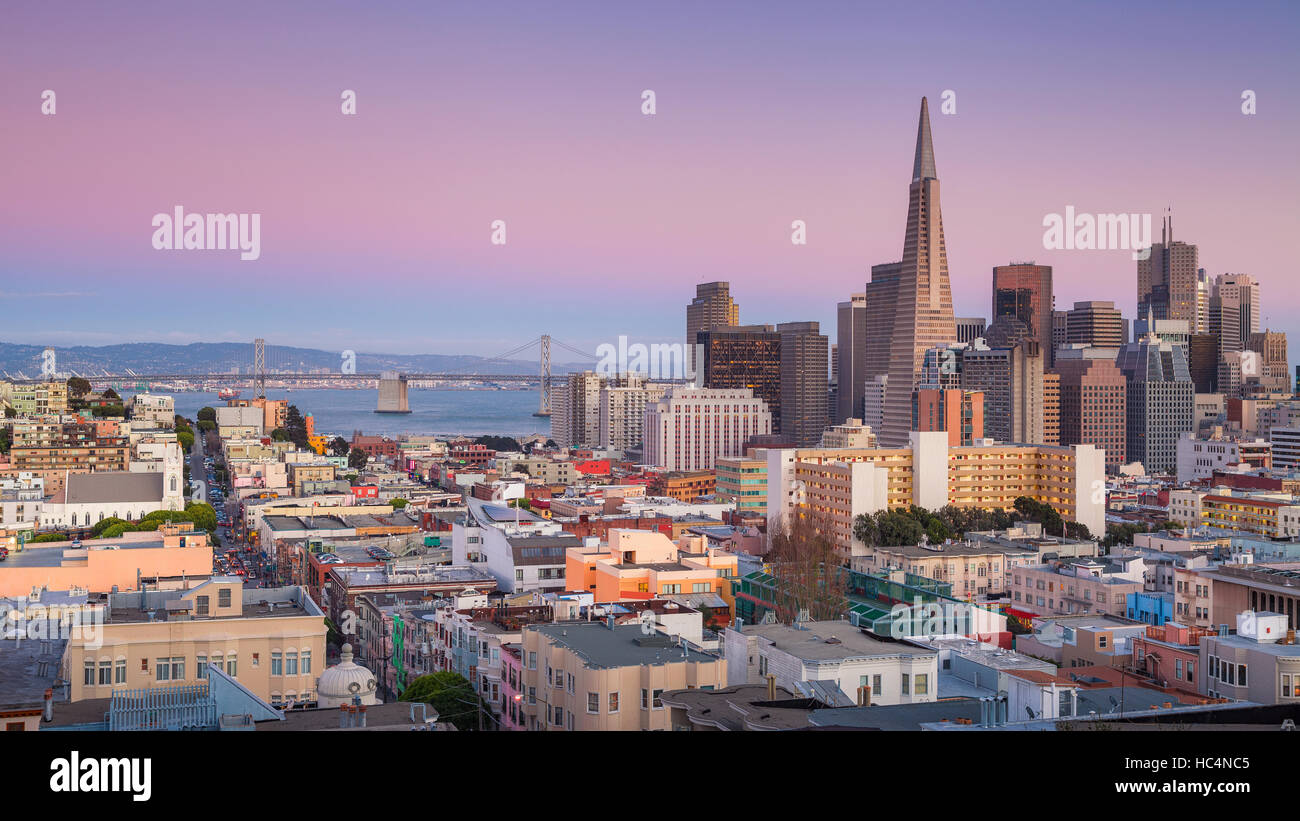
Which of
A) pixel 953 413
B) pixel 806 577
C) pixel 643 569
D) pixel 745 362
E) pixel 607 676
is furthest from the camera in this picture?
pixel 745 362

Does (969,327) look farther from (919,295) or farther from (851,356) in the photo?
(919,295)

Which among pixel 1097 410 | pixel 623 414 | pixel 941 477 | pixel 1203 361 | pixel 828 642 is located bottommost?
pixel 941 477

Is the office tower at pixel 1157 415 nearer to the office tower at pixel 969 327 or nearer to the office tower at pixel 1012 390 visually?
the office tower at pixel 1012 390

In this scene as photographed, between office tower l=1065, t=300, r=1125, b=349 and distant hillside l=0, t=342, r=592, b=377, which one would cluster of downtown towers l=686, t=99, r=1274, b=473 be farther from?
distant hillside l=0, t=342, r=592, b=377

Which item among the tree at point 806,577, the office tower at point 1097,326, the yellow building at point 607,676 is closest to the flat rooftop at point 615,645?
the yellow building at point 607,676

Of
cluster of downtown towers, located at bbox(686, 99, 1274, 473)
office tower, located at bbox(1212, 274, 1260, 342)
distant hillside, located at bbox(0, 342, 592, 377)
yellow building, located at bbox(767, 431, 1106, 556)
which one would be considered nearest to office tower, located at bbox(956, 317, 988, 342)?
cluster of downtown towers, located at bbox(686, 99, 1274, 473)

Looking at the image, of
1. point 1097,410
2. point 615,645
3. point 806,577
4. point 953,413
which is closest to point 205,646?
point 615,645
